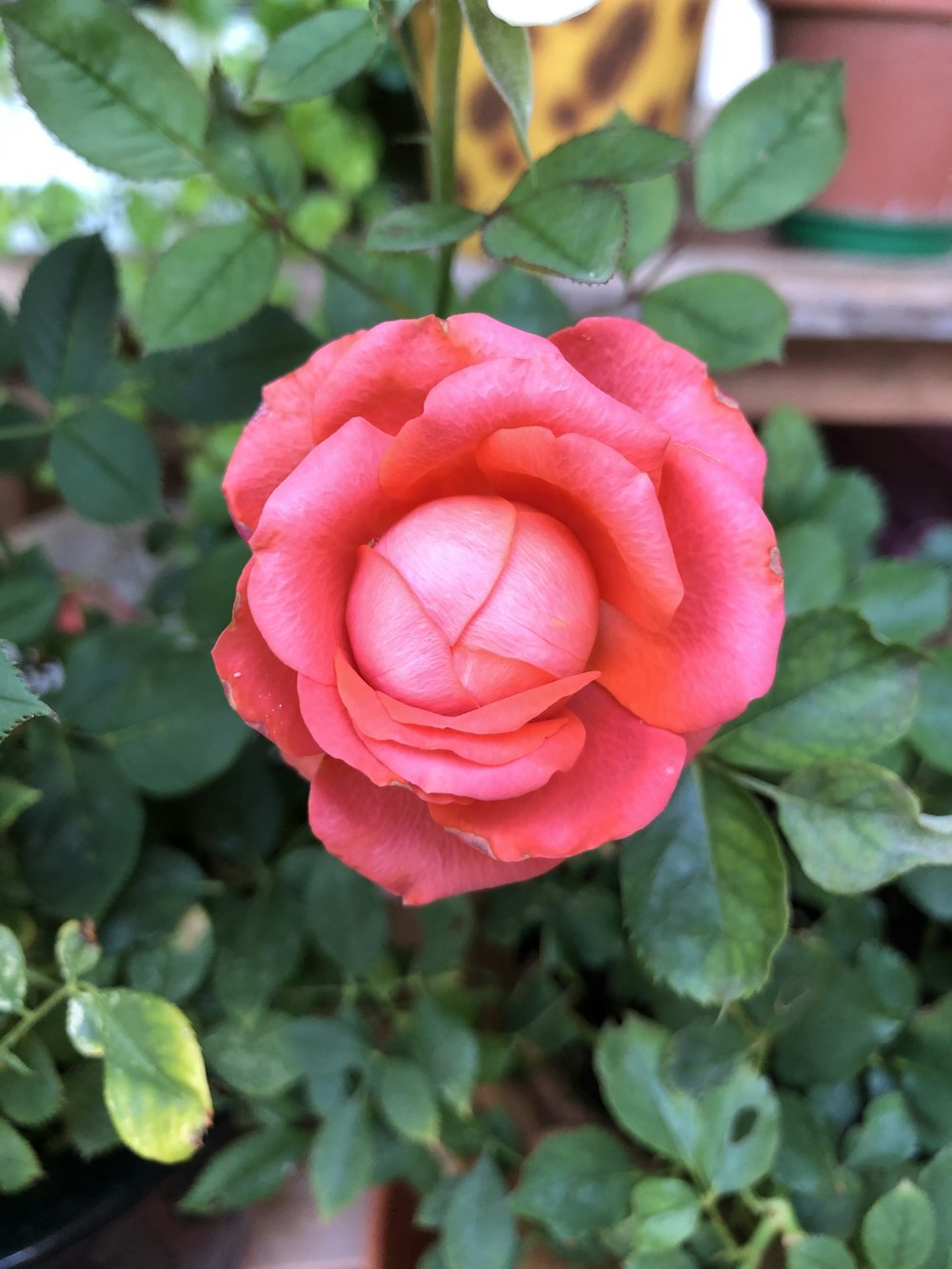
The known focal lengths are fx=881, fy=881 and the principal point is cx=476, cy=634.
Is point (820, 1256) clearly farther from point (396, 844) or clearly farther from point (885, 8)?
point (885, 8)

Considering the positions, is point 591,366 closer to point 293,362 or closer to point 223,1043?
point 293,362

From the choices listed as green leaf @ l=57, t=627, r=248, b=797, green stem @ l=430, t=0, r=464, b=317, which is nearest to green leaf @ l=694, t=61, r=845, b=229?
green stem @ l=430, t=0, r=464, b=317

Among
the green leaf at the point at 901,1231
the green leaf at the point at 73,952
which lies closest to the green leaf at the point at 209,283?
the green leaf at the point at 73,952

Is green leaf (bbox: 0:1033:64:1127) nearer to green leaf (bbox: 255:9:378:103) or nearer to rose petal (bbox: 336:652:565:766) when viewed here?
rose petal (bbox: 336:652:565:766)

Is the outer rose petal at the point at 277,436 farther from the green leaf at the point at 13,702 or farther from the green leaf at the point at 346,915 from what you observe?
the green leaf at the point at 346,915

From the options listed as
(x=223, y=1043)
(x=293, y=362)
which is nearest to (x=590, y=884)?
(x=223, y=1043)

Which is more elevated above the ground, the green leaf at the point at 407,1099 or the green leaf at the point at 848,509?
the green leaf at the point at 848,509

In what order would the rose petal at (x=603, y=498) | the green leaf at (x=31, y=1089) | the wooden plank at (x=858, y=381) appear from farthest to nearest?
the wooden plank at (x=858, y=381) < the green leaf at (x=31, y=1089) < the rose petal at (x=603, y=498)

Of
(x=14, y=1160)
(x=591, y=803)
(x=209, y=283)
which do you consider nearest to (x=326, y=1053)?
(x=14, y=1160)
